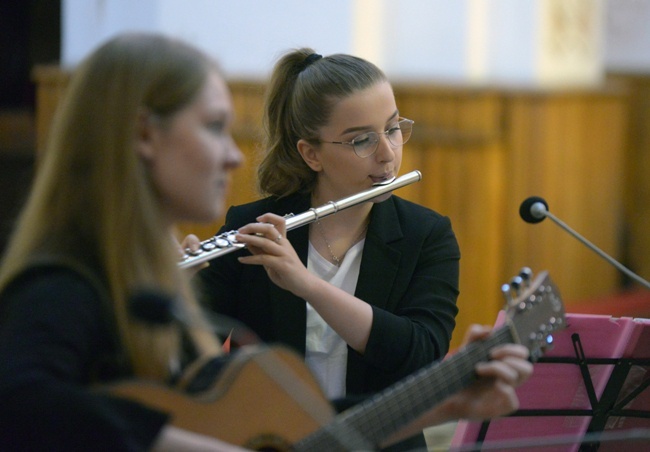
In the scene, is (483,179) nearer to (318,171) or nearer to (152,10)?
(152,10)

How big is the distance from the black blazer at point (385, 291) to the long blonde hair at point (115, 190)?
0.67 meters

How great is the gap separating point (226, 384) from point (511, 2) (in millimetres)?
4723

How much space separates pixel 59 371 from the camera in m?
1.21

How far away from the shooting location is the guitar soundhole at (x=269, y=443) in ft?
4.84

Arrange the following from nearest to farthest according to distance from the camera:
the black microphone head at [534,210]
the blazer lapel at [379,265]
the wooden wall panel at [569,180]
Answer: the blazer lapel at [379,265]
the black microphone head at [534,210]
the wooden wall panel at [569,180]

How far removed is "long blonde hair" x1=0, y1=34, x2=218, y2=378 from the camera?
1314 mm

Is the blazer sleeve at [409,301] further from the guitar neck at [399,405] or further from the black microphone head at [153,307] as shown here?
the black microphone head at [153,307]

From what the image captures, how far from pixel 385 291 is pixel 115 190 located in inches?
33.5

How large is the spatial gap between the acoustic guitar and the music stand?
42cm

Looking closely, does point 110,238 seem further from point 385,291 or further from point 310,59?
point 310,59

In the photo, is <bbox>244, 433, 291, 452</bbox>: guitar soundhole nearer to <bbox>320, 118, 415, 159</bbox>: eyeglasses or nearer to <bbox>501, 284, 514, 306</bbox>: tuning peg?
<bbox>501, 284, 514, 306</bbox>: tuning peg

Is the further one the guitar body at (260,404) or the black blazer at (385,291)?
the black blazer at (385,291)

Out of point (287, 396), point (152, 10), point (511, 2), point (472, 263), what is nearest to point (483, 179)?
point (472, 263)

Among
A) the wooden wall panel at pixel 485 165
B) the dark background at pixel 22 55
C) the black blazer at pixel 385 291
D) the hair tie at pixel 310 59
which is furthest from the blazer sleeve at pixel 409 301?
the dark background at pixel 22 55
